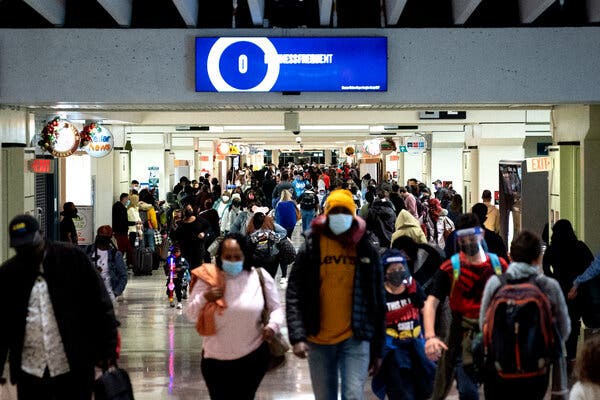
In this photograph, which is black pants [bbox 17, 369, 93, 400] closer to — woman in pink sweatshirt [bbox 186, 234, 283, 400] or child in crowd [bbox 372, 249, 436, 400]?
woman in pink sweatshirt [bbox 186, 234, 283, 400]

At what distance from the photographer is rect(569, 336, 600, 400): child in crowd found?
505 cm

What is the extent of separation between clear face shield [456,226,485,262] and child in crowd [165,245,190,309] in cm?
848

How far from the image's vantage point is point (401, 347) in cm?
686

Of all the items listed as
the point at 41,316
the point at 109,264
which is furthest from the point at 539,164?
the point at 41,316

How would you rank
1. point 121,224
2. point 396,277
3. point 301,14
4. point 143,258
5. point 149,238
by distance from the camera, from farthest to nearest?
point 149,238 < point 143,258 < point 121,224 < point 301,14 < point 396,277

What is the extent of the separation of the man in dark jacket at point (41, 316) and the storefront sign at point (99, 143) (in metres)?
14.2

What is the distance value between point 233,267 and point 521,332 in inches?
71.3

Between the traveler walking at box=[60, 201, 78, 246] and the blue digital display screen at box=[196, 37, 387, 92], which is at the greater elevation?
the blue digital display screen at box=[196, 37, 387, 92]

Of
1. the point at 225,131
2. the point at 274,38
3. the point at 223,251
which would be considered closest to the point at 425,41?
the point at 274,38

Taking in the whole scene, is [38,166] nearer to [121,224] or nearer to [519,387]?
[121,224]

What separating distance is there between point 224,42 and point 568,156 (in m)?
4.94

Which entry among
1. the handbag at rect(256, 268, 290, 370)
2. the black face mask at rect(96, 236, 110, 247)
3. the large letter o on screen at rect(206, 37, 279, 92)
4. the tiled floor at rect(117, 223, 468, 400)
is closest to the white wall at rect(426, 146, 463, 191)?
the tiled floor at rect(117, 223, 468, 400)

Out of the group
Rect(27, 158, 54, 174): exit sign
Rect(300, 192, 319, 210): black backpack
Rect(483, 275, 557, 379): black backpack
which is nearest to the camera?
Rect(483, 275, 557, 379): black backpack

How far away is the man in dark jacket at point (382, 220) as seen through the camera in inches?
510
